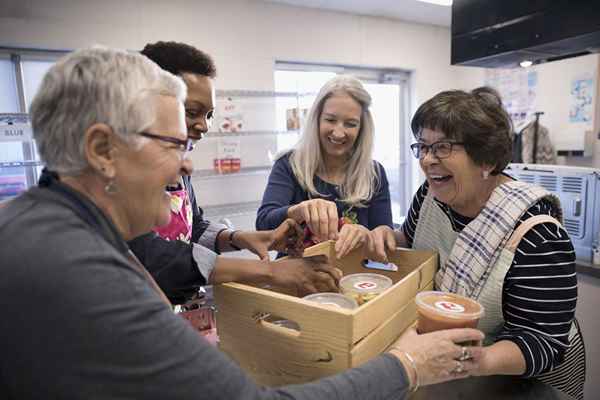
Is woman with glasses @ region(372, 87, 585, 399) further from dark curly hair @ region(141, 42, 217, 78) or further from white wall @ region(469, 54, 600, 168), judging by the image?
white wall @ region(469, 54, 600, 168)

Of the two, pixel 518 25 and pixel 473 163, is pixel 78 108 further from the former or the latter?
pixel 518 25

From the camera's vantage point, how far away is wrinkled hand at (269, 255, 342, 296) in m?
1.01

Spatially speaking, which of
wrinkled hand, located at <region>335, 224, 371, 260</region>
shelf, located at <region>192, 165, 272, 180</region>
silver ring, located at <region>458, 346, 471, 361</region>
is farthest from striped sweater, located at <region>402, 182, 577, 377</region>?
shelf, located at <region>192, 165, 272, 180</region>

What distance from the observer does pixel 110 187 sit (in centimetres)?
62

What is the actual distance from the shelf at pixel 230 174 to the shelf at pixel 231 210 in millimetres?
249

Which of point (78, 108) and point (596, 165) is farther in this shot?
point (596, 165)

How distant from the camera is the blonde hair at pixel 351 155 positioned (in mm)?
1711

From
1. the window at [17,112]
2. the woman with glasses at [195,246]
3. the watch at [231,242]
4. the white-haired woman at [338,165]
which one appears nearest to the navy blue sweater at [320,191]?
the white-haired woman at [338,165]

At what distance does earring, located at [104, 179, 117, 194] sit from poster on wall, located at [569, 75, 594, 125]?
4.34 meters

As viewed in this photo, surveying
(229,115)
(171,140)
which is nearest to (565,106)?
(229,115)

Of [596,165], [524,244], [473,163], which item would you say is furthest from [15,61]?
[596,165]

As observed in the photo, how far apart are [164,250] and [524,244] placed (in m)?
0.89

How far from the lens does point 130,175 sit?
A: 0.63 meters

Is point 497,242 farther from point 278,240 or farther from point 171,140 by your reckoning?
point 171,140
